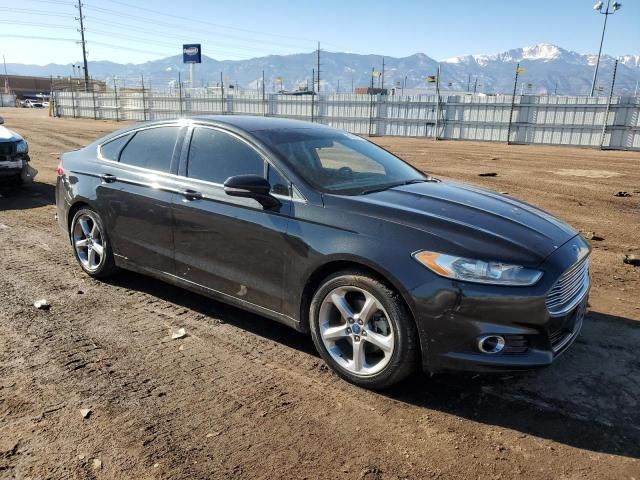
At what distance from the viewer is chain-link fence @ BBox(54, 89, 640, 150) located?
74.4 ft

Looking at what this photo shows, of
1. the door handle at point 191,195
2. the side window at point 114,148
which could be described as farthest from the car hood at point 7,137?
the door handle at point 191,195

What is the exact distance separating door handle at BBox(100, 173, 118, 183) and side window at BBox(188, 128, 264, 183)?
39.7 inches

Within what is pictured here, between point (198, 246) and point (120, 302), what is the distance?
1.17 m

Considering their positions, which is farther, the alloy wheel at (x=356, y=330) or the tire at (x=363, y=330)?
the alloy wheel at (x=356, y=330)

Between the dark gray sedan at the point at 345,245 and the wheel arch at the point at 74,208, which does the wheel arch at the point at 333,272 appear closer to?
the dark gray sedan at the point at 345,245

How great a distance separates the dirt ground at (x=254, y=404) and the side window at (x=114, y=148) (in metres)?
1.32

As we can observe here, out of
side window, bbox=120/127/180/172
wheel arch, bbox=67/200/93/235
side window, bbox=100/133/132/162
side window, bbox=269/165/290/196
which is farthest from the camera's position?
wheel arch, bbox=67/200/93/235

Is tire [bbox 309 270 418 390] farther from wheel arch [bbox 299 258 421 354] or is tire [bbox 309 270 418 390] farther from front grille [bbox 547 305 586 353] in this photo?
front grille [bbox 547 305 586 353]

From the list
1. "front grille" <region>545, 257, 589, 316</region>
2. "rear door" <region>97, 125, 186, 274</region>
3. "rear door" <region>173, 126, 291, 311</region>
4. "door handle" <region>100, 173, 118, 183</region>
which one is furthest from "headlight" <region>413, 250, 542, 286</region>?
"door handle" <region>100, 173, 118, 183</region>

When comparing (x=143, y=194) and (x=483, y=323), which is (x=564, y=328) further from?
(x=143, y=194)

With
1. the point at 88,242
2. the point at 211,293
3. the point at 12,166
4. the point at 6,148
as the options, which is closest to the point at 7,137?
the point at 6,148

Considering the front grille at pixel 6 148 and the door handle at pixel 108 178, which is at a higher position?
the door handle at pixel 108 178

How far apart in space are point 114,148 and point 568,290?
13.9 feet

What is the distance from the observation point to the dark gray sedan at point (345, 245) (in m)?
2.97
